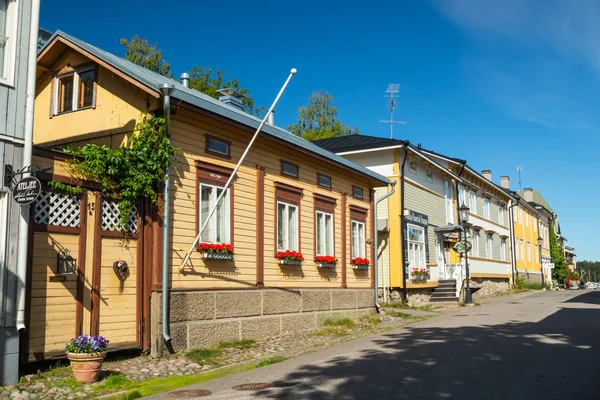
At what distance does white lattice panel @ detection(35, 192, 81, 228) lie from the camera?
10.2 meters

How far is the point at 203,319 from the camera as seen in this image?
12.9 meters

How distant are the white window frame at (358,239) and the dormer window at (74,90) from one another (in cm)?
927

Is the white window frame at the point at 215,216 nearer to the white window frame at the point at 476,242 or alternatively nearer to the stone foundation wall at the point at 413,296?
the stone foundation wall at the point at 413,296

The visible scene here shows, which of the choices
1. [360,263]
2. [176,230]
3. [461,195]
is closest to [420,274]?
[360,263]

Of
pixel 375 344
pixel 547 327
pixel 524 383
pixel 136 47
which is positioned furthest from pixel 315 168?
pixel 136 47

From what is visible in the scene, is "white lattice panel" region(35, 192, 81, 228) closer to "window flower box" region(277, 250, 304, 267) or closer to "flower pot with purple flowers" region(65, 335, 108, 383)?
"flower pot with purple flowers" region(65, 335, 108, 383)

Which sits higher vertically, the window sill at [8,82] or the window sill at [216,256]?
the window sill at [8,82]

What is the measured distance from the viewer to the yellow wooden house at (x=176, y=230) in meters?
10.5

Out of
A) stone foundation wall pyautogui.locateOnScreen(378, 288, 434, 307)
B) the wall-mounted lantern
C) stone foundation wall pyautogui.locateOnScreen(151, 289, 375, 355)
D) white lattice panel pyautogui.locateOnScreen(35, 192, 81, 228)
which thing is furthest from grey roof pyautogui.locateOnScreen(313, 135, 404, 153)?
the wall-mounted lantern

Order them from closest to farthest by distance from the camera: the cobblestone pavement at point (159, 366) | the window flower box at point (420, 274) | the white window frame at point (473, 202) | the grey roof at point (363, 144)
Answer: the cobblestone pavement at point (159, 366), the grey roof at point (363, 144), the window flower box at point (420, 274), the white window frame at point (473, 202)

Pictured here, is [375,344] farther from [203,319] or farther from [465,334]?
[203,319]

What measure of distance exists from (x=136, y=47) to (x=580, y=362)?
32.0m

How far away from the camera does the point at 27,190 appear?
9.04 meters

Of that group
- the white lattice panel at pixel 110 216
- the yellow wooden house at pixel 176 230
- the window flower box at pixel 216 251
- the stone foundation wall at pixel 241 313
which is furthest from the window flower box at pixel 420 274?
the white lattice panel at pixel 110 216
